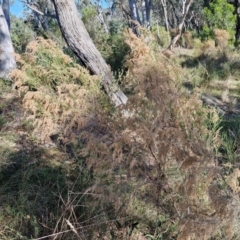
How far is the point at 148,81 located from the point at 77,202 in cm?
122

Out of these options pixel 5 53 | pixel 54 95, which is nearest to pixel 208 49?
pixel 5 53

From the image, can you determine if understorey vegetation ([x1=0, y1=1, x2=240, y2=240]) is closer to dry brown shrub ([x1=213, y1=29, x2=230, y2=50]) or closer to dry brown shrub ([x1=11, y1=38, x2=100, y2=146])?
dry brown shrub ([x1=11, y1=38, x2=100, y2=146])

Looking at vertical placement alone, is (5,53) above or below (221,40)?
above

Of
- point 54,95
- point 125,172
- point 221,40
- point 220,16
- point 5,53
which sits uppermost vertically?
point 220,16

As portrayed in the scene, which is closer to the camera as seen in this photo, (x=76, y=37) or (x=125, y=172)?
(x=125, y=172)

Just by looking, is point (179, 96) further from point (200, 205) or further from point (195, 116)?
point (200, 205)

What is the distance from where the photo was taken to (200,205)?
8.79 feet

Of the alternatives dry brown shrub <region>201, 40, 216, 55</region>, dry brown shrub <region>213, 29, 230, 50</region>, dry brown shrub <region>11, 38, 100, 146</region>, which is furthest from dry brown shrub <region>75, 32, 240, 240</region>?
dry brown shrub <region>213, 29, 230, 50</region>

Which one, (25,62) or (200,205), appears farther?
(25,62)

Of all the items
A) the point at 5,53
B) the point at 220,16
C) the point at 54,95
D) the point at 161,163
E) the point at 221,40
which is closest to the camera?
the point at 161,163

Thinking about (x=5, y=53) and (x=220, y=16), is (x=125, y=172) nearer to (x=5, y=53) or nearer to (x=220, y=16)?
(x=5, y=53)

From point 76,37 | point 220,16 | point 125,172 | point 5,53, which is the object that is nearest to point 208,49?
point 220,16

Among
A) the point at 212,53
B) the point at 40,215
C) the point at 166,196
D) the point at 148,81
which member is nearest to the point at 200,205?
the point at 166,196

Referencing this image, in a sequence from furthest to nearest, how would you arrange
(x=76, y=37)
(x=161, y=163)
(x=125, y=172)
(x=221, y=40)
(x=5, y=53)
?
(x=221, y=40)
(x=5, y=53)
(x=76, y=37)
(x=125, y=172)
(x=161, y=163)
